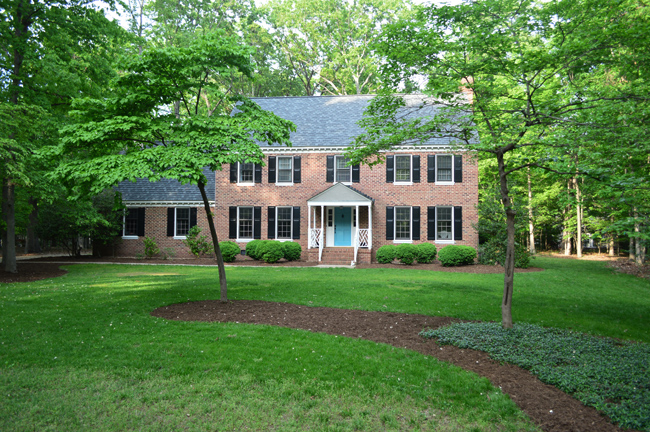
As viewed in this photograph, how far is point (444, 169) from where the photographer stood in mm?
19094

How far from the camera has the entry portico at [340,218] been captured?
60.6 feet

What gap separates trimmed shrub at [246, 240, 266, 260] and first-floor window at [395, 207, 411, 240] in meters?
6.68

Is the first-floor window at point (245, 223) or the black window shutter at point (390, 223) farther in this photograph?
the first-floor window at point (245, 223)

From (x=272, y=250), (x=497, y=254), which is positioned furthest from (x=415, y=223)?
(x=272, y=250)

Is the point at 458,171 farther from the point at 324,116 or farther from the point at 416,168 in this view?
the point at 324,116

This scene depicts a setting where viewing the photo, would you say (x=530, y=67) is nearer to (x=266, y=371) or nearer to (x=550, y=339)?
(x=550, y=339)

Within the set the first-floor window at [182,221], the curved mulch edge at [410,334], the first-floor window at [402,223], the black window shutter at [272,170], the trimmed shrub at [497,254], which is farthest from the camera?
the first-floor window at [182,221]

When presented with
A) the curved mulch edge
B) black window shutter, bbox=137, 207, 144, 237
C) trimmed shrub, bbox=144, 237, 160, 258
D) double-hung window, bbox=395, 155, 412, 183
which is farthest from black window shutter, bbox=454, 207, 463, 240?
black window shutter, bbox=137, 207, 144, 237

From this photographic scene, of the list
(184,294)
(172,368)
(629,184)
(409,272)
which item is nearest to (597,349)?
(629,184)

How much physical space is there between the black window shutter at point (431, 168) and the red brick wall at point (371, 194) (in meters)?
0.15

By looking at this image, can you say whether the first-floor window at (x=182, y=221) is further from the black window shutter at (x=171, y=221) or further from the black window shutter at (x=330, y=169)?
the black window shutter at (x=330, y=169)

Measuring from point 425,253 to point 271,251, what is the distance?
7131mm

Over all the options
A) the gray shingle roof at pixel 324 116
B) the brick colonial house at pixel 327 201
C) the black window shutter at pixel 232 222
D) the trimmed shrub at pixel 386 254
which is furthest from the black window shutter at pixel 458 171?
the black window shutter at pixel 232 222

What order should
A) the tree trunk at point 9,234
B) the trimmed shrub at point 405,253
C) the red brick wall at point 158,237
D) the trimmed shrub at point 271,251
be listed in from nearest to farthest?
the tree trunk at point 9,234 < the trimmed shrub at point 405,253 < the trimmed shrub at point 271,251 < the red brick wall at point 158,237
